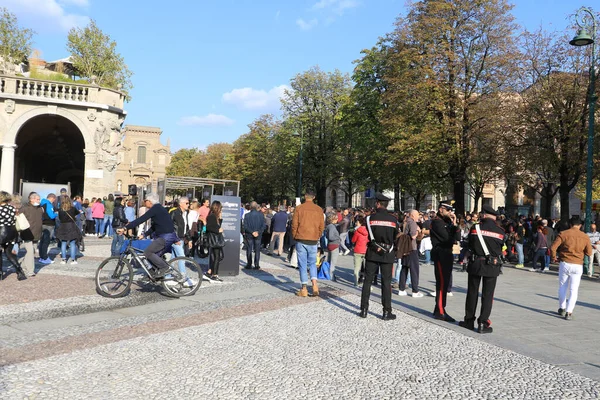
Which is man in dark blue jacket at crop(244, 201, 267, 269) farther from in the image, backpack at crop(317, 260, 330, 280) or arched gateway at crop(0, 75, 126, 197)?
arched gateway at crop(0, 75, 126, 197)

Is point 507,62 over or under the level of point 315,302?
over

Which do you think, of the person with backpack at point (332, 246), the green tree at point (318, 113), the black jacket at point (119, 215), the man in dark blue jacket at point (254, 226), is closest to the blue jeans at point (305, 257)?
the person with backpack at point (332, 246)

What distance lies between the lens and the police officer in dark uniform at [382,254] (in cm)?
799

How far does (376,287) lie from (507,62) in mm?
17272

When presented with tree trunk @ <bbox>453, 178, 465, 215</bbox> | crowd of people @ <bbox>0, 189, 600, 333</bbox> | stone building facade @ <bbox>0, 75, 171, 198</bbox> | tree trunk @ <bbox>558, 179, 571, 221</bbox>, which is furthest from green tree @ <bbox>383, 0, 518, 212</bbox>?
stone building facade @ <bbox>0, 75, 171, 198</bbox>

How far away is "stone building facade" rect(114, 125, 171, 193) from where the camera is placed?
299 feet

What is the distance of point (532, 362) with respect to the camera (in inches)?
232

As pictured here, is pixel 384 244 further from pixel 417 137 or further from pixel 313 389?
pixel 417 137

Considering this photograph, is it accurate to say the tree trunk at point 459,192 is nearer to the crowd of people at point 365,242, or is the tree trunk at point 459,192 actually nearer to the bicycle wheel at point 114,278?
the crowd of people at point 365,242

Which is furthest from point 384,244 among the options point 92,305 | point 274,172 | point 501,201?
point 501,201

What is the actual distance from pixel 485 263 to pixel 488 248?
210 mm

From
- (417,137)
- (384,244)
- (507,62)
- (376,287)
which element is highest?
(507,62)

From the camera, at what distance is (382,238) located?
8.00 m

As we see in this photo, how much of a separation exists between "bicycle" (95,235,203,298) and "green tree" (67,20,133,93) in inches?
841
